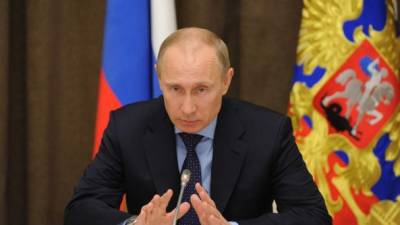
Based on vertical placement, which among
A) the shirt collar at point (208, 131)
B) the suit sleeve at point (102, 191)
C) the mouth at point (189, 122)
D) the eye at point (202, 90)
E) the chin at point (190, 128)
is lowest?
the suit sleeve at point (102, 191)

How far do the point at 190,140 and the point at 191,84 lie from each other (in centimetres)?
29

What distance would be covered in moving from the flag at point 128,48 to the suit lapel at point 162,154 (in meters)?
0.81

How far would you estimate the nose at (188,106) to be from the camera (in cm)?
214

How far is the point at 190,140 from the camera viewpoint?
7.73 feet

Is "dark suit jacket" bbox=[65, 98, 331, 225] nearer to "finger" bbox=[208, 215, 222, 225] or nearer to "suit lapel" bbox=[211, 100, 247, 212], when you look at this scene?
"suit lapel" bbox=[211, 100, 247, 212]

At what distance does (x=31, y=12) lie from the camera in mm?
3564

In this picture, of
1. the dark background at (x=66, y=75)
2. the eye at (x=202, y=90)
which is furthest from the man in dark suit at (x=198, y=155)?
the dark background at (x=66, y=75)

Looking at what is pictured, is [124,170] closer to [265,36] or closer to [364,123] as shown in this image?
[364,123]

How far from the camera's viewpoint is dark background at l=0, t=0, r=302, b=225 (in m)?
3.58

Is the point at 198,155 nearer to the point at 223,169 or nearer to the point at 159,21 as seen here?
the point at 223,169

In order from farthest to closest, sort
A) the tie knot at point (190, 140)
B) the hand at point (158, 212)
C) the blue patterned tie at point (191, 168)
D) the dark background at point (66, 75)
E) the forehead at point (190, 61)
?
1. the dark background at point (66, 75)
2. the tie knot at point (190, 140)
3. the blue patterned tie at point (191, 168)
4. the forehead at point (190, 61)
5. the hand at point (158, 212)

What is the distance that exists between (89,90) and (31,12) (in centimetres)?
52

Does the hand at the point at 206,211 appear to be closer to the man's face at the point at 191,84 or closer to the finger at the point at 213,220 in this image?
the finger at the point at 213,220

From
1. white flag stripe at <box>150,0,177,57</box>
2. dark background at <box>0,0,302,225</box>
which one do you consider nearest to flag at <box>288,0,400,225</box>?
dark background at <box>0,0,302,225</box>
